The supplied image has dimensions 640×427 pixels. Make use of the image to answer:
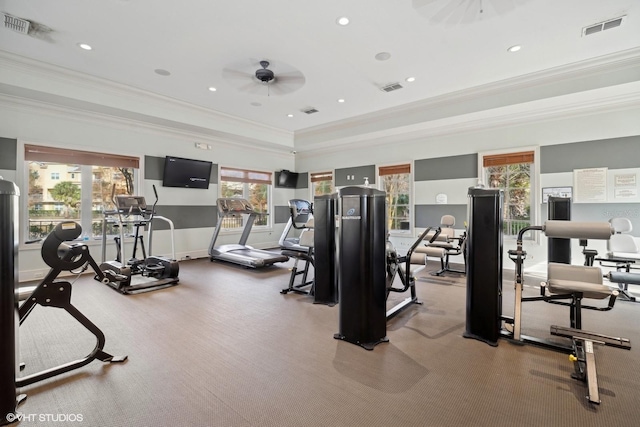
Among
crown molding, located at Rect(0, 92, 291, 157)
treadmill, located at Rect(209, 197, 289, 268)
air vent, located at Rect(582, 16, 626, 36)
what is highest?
air vent, located at Rect(582, 16, 626, 36)

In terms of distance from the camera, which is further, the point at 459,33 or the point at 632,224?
the point at 632,224

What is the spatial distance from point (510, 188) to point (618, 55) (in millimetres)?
2652

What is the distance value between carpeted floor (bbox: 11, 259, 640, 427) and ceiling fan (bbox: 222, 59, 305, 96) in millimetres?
3432

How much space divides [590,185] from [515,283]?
4.04 m

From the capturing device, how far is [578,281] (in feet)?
8.82

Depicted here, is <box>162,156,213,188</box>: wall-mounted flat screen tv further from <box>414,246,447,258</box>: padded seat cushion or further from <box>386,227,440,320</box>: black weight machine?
<box>386,227,440,320</box>: black weight machine

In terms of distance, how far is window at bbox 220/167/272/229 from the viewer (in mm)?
8172

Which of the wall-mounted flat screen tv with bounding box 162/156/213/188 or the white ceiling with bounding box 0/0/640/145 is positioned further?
the wall-mounted flat screen tv with bounding box 162/156/213/188

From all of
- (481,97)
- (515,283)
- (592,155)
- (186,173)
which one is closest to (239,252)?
(186,173)

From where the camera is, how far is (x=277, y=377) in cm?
226

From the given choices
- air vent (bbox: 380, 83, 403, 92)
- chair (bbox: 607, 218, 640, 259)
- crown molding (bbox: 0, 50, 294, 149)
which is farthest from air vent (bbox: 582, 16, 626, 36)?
crown molding (bbox: 0, 50, 294, 149)

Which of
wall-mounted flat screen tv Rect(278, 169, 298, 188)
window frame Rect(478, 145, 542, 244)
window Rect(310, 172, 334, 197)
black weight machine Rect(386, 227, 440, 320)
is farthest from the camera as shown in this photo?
wall-mounted flat screen tv Rect(278, 169, 298, 188)

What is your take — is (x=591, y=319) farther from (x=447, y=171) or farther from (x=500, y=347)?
(x=447, y=171)

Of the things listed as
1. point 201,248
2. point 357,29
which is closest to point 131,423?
point 357,29
